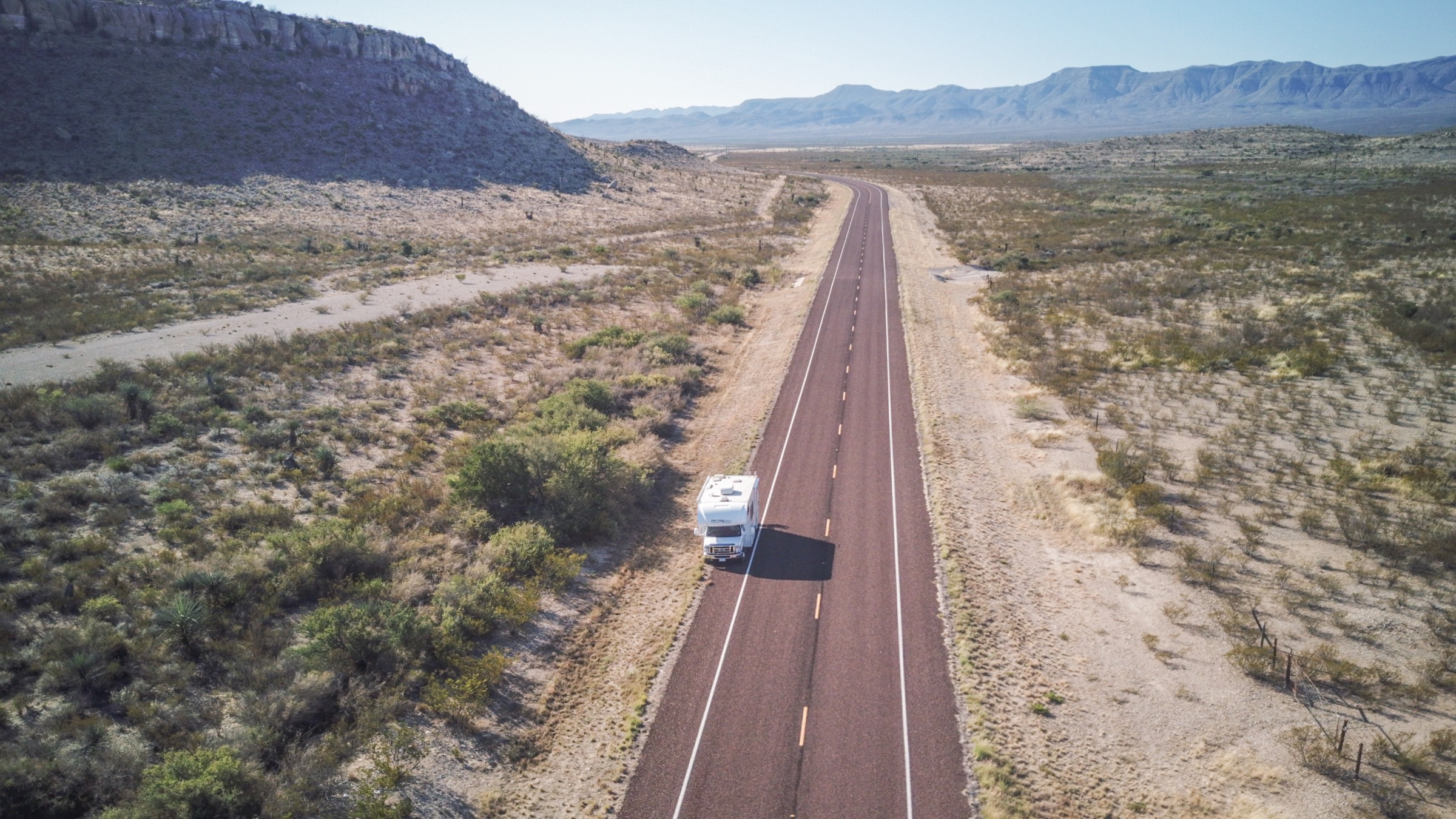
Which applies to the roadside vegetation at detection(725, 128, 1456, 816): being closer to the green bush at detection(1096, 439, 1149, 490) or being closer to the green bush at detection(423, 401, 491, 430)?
the green bush at detection(1096, 439, 1149, 490)

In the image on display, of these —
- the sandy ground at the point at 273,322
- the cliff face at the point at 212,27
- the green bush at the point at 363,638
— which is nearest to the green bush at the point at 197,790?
the green bush at the point at 363,638

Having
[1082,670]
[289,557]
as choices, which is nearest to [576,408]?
[289,557]

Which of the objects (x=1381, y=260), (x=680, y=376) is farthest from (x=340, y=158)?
(x=1381, y=260)

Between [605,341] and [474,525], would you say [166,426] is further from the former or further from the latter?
[605,341]

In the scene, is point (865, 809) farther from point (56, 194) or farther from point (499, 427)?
point (56, 194)

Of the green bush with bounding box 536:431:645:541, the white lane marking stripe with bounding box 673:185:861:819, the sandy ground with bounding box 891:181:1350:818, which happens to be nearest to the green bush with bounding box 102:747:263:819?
the white lane marking stripe with bounding box 673:185:861:819

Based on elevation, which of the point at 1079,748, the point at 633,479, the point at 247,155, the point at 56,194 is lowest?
the point at 1079,748
